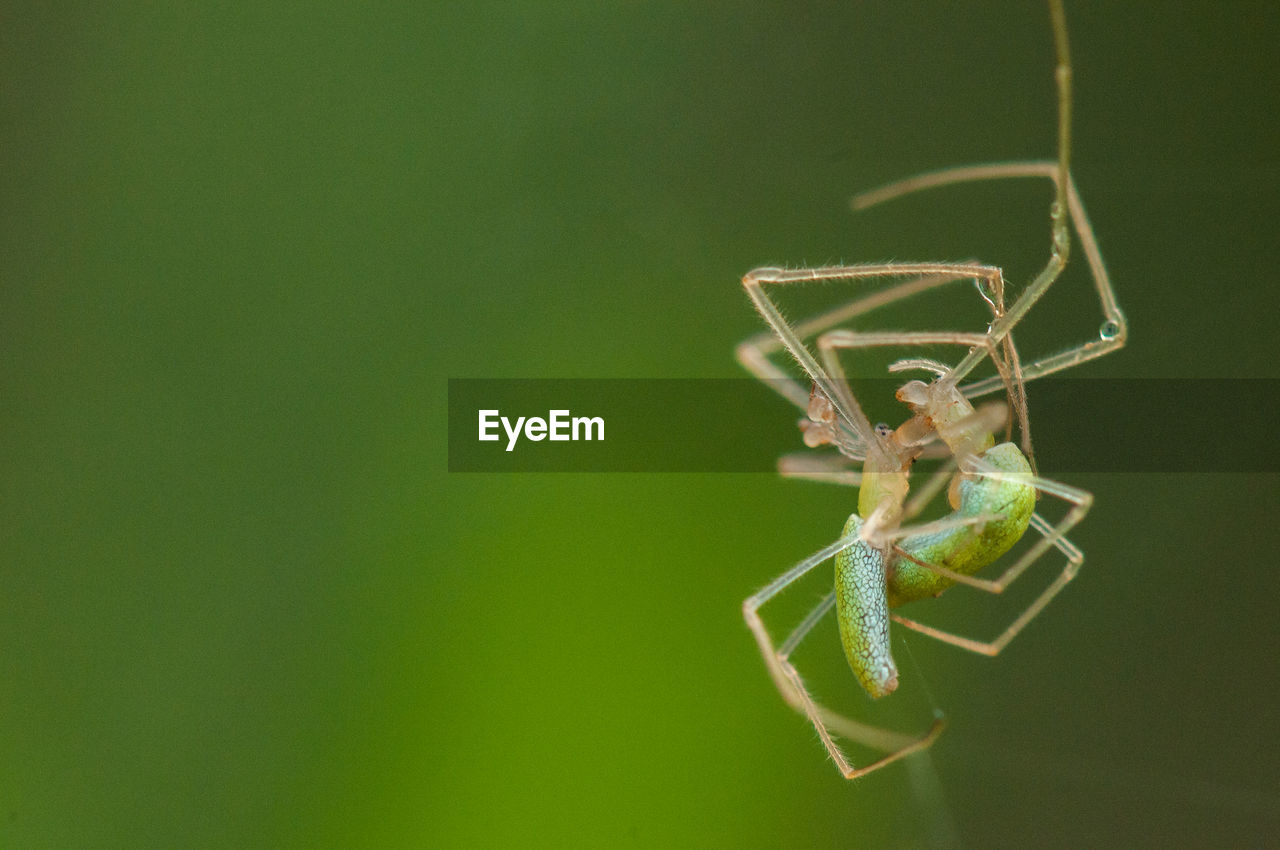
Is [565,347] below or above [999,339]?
above

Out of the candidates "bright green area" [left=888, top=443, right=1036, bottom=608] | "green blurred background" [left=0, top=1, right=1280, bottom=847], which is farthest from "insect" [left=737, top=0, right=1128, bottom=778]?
"green blurred background" [left=0, top=1, right=1280, bottom=847]

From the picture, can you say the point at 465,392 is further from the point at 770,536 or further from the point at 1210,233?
the point at 1210,233

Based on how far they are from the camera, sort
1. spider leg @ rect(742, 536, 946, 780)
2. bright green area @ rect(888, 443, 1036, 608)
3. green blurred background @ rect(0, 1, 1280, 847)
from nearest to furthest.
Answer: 1. bright green area @ rect(888, 443, 1036, 608)
2. spider leg @ rect(742, 536, 946, 780)
3. green blurred background @ rect(0, 1, 1280, 847)

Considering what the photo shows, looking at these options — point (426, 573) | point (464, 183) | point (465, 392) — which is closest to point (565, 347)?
point (465, 392)
